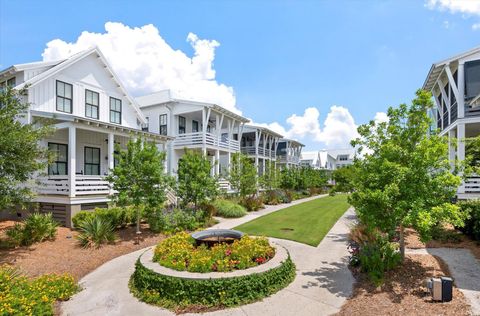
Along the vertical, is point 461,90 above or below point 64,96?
above

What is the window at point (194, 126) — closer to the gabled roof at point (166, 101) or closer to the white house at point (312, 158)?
the gabled roof at point (166, 101)

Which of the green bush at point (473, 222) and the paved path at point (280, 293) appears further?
the green bush at point (473, 222)

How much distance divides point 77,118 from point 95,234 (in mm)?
6107

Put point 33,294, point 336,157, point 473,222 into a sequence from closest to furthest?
point 33,294 < point 473,222 < point 336,157

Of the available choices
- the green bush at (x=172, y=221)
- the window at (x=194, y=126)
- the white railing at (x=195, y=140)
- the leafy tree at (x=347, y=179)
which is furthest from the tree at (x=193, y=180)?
the window at (x=194, y=126)

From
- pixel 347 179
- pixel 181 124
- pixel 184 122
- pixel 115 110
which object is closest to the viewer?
pixel 347 179

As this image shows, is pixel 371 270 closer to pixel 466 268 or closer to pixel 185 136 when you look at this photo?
pixel 466 268

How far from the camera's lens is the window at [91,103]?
58.7 ft

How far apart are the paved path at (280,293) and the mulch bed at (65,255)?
659 millimetres

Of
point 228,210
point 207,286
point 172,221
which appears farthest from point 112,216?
point 207,286

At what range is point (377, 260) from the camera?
7.11 meters

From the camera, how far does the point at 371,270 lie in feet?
23.2

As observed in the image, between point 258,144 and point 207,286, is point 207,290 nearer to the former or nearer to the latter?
point 207,286

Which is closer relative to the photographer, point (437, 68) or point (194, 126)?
point (437, 68)
